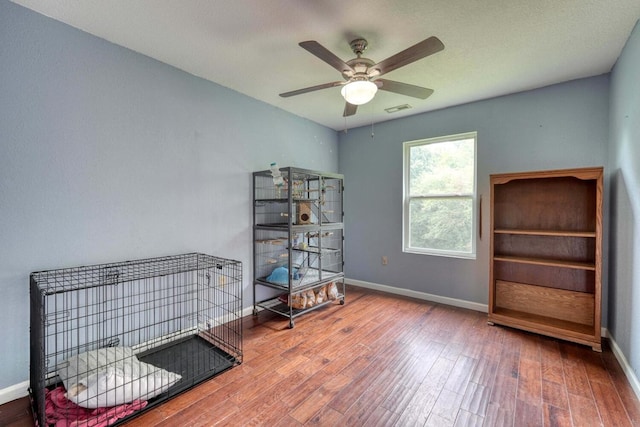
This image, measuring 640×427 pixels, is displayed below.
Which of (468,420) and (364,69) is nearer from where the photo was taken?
(468,420)

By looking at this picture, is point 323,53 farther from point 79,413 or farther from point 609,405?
point 609,405

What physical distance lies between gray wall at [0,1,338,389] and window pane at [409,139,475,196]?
2.23 meters

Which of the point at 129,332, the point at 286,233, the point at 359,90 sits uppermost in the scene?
the point at 359,90

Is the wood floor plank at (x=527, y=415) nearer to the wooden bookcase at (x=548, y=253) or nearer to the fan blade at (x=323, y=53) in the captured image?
the wooden bookcase at (x=548, y=253)

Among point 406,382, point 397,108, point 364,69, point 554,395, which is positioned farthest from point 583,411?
point 397,108

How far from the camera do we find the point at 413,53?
5.42 feet

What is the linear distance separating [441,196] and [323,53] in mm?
2517

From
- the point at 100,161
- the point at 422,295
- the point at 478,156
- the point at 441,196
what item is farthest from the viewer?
the point at 422,295

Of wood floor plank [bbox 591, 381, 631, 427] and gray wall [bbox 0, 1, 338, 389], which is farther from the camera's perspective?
gray wall [bbox 0, 1, 338, 389]

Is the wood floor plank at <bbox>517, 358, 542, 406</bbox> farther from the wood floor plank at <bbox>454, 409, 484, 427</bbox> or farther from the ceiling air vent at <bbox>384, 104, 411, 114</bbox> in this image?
the ceiling air vent at <bbox>384, 104, 411, 114</bbox>

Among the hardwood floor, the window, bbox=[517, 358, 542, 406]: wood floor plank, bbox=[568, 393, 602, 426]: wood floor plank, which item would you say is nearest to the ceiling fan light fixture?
the window

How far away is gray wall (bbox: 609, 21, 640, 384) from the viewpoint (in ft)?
6.29

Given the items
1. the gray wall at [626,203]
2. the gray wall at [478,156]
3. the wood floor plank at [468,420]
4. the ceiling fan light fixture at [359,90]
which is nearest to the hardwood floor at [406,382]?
the wood floor plank at [468,420]

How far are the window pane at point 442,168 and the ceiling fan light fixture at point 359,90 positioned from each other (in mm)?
1914
